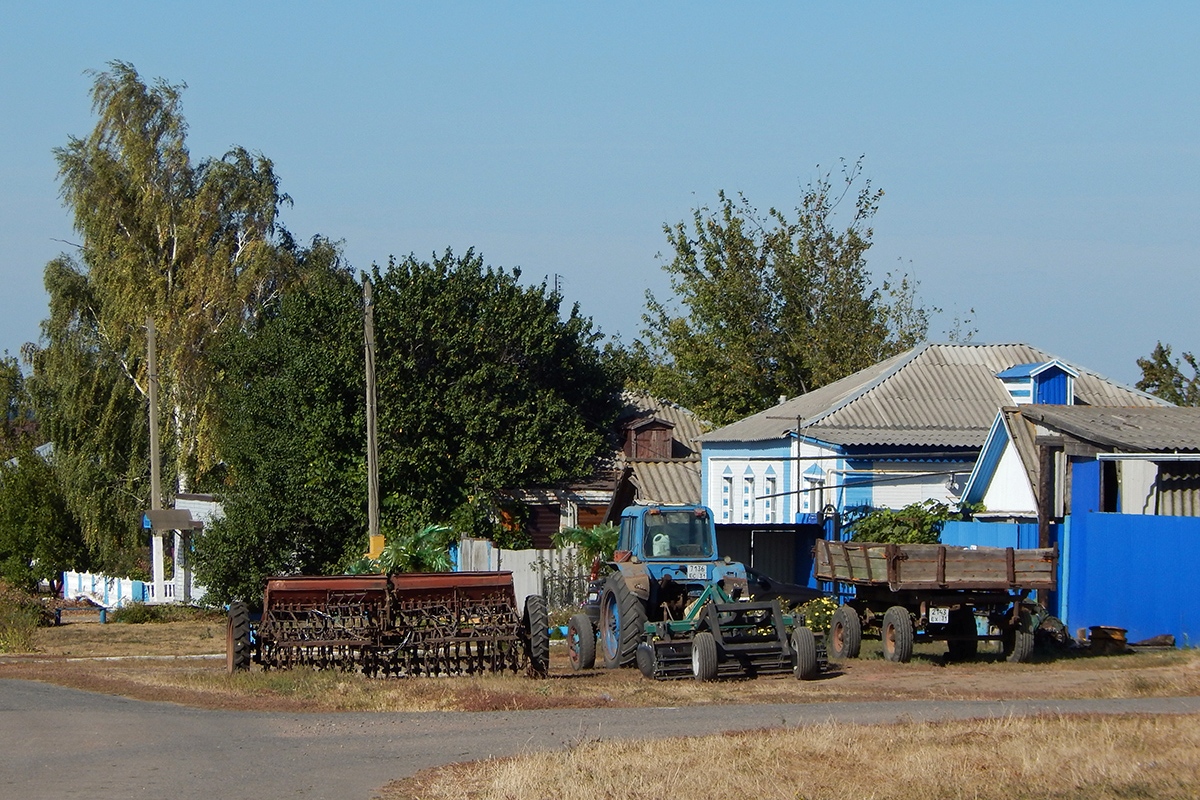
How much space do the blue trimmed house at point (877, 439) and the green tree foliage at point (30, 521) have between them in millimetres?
22804

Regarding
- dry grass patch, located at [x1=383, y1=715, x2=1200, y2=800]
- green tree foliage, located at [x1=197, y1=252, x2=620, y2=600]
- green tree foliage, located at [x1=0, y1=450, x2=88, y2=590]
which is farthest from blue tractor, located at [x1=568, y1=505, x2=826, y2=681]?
green tree foliage, located at [x1=0, y1=450, x2=88, y2=590]

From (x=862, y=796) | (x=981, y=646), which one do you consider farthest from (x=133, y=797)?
(x=981, y=646)

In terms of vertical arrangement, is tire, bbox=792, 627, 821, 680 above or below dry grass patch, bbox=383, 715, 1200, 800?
below

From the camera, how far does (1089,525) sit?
2262 cm

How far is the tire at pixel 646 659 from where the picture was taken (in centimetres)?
1878

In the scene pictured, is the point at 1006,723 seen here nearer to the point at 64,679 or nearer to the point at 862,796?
the point at 862,796

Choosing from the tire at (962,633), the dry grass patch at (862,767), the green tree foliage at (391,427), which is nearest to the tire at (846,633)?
the tire at (962,633)

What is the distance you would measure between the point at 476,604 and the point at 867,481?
51.7ft

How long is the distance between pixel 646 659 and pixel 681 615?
1.43 metres

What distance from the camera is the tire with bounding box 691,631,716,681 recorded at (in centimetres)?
1814

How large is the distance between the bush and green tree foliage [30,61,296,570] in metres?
7.07

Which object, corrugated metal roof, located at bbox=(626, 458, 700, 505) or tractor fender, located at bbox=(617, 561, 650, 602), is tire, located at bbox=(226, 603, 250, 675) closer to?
tractor fender, located at bbox=(617, 561, 650, 602)

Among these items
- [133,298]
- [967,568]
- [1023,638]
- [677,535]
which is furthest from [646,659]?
[133,298]

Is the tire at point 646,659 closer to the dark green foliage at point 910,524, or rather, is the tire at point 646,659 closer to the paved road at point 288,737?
the paved road at point 288,737
